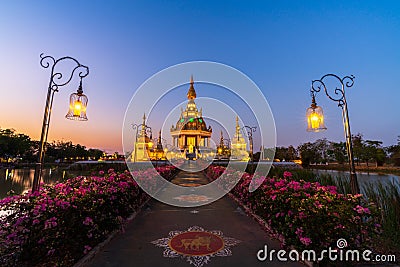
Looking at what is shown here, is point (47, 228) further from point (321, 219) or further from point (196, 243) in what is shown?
point (321, 219)

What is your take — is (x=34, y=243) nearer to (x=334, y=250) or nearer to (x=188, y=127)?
(x=334, y=250)

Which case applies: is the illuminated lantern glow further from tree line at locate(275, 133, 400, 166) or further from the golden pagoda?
the golden pagoda

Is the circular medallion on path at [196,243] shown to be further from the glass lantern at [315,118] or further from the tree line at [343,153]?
the tree line at [343,153]

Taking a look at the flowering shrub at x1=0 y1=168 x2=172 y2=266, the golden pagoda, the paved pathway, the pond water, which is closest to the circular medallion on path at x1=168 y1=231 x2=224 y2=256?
the paved pathway

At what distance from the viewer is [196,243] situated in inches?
190

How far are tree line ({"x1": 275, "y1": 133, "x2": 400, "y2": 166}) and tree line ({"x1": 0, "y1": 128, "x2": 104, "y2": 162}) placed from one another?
212ft

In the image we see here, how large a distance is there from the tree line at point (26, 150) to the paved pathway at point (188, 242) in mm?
57051

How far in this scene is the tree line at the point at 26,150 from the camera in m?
48.4

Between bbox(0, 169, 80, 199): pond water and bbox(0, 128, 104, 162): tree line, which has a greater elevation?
bbox(0, 128, 104, 162): tree line

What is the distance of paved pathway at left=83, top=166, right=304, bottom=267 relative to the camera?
4.01 metres

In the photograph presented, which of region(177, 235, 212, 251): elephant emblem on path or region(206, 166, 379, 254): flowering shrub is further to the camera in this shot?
region(177, 235, 212, 251): elephant emblem on path

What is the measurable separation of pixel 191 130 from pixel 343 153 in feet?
154

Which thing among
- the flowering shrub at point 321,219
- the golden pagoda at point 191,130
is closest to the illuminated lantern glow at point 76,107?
the flowering shrub at point 321,219

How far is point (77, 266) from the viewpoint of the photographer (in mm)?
3596
